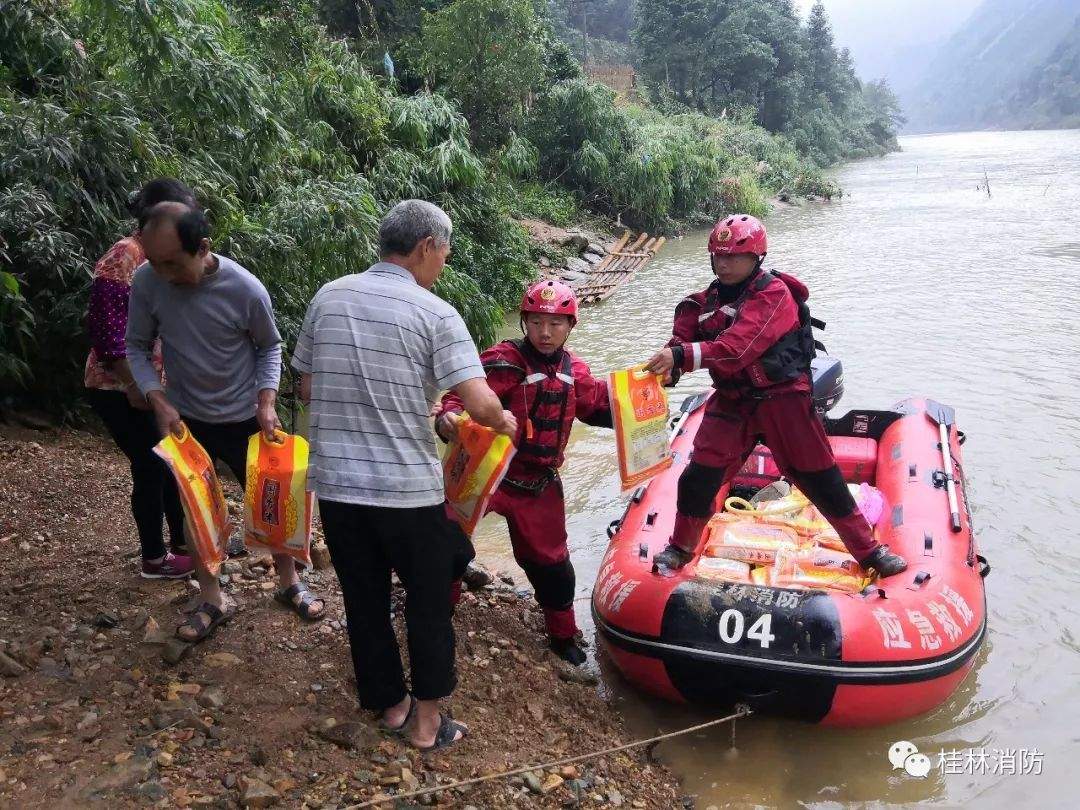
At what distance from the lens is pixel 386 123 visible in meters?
9.43

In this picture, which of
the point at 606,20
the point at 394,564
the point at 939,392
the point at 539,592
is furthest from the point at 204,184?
the point at 606,20

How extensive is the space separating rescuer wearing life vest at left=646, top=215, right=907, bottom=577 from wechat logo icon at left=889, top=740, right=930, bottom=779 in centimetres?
70

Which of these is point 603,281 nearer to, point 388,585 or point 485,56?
point 485,56

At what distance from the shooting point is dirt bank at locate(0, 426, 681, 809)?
2346 millimetres

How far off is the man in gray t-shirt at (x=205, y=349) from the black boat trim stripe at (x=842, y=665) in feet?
5.56

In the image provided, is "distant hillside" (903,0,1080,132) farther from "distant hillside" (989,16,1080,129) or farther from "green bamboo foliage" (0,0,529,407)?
"green bamboo foliage" (0,0,529,407)

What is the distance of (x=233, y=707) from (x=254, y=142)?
4.39 meters

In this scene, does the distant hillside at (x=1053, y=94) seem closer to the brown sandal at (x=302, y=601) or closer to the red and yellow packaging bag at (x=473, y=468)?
the red and yellow packaging bag at (x=473, y=468)

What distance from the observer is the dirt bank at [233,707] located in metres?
2.35

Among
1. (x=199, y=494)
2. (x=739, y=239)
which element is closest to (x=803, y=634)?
(x=739, y=239)

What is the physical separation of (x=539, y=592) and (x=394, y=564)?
1318 mm

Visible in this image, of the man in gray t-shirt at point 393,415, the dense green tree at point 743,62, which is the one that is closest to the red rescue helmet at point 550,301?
the man in gray t-shirt at point 393,415

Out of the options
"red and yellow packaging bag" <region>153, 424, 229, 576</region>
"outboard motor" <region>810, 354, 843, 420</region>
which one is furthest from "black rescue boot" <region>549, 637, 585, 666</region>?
"outboard motor" <region>810, 354, 843, 420</region>

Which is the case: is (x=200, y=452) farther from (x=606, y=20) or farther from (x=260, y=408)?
(x=606, y=20)
